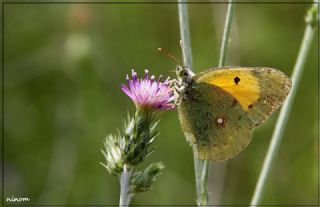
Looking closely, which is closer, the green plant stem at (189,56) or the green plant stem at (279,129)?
the green plant stem at (189,56)

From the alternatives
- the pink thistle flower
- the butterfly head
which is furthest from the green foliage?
the butterfly head

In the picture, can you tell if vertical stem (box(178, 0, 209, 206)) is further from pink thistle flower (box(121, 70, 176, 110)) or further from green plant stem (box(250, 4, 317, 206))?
green plant stem (box(250, 4, 317, 206))

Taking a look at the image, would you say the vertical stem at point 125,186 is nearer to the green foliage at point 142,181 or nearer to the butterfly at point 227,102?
the green foliage at point 142,181

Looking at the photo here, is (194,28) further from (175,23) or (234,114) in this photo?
(234,114)

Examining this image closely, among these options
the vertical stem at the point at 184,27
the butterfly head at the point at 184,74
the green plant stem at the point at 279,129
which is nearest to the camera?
the vertical stem at the point at 184,27

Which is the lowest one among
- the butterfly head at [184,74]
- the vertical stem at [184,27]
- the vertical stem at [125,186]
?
the vertical stem at [125,186]

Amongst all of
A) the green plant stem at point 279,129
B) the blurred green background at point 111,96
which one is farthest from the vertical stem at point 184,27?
the blurred green background at point 111,96

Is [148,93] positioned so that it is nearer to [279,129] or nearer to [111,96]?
[279,129]
